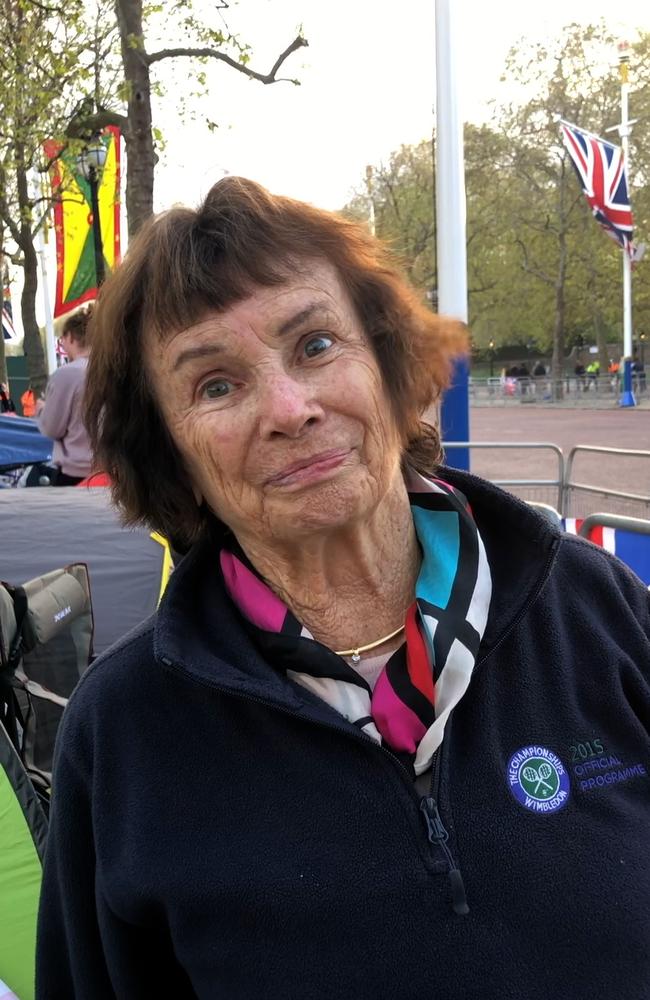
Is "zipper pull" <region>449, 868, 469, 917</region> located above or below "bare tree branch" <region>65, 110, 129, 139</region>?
below

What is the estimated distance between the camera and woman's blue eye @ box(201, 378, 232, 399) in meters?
1.46

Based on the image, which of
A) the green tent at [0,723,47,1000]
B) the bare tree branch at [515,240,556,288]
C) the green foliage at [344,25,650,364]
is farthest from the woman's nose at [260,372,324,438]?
the bare tree branch at [515,240,556,288]

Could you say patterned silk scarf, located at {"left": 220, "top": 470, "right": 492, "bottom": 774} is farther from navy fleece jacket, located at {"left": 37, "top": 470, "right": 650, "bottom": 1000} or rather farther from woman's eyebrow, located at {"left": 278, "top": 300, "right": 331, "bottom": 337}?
woman's eyebrow, located at {"left": 278, "top": 300, "right": 331, "bottom": 337}

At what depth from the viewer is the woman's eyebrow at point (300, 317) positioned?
1.46 metres

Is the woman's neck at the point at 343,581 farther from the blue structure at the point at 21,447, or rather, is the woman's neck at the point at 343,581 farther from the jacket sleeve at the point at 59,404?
the blue structure at the point at 21,447

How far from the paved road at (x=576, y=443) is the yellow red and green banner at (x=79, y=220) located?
6.24 metres

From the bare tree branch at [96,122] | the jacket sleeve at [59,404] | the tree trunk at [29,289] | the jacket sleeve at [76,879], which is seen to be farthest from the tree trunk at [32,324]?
the jacket sleeve at [76,879]

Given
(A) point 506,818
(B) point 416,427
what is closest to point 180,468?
(B) point 416,427

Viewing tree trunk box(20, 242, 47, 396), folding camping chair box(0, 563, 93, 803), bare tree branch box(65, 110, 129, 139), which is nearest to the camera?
folding camping chair box(0, 563, 93, 803)

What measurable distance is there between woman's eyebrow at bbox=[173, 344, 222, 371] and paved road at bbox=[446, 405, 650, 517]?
516cm

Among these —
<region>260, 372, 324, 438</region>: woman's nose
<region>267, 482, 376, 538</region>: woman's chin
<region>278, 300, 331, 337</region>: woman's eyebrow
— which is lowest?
<region>267, 482, 376, 538</region>: woman's chin

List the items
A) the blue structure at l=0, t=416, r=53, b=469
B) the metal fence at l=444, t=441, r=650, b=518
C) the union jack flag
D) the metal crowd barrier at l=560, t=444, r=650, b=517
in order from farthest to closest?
the union jack flag → the blue structure at l=0, t=416, r=53, b=469 → the metal fence at l=444, t=441, r=650, b=518 → the metal crowd barrier at l=560, t=444, r=650, b=517

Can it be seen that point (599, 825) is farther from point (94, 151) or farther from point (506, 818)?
point (94, 151)

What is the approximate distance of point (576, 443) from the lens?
1767cm
